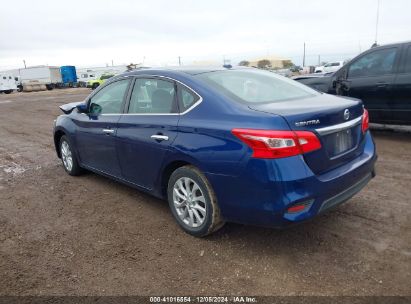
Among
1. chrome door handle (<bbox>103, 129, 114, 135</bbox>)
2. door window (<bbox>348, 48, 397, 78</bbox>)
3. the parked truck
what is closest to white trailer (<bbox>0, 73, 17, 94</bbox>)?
the parked truck

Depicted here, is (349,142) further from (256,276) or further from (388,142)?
(388,142)

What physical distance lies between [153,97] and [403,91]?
4975mm

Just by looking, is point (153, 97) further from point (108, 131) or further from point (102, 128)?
point (102, 128)

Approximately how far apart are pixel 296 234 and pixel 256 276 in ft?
2.67

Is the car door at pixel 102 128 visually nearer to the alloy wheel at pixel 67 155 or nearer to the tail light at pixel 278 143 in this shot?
the alloy wheel at pixel 67 155

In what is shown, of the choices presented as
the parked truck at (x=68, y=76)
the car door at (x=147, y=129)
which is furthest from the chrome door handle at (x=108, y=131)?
the parked truck at (x=68, y=76)

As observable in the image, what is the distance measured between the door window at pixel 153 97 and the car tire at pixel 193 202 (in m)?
0.67

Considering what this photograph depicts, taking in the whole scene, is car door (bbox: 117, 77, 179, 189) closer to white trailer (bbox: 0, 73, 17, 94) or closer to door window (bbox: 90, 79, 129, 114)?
door window (bbox: 90, 79, 129, 114)

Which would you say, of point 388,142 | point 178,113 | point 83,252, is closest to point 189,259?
point 83,252

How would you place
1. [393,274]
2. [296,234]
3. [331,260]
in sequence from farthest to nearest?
1. [296,234]
2. [331,260]
3. [393,274]

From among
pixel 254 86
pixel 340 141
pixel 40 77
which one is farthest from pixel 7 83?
pixel 340 141

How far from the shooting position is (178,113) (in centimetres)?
371

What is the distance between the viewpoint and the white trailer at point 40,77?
5148 centimetres

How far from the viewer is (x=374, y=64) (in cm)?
746
